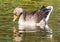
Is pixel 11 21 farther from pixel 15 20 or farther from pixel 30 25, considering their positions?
pixel 30 25

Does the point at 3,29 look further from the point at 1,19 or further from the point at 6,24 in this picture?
the point at 1,19

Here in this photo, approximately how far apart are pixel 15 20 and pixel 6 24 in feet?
1.88

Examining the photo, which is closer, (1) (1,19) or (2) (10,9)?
(1) (1,19)

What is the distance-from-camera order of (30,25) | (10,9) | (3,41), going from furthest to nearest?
(10,9), (30,25), (3,41)

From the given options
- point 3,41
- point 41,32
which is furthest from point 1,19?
point 3,41

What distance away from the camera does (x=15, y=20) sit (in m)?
13.9

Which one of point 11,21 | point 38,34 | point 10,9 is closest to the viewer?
point 38,34

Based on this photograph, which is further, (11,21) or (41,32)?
(11,21)

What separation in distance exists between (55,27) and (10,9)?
192 inches

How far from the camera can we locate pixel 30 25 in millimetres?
13148

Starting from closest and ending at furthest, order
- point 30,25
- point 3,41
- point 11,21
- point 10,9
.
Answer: point 3,41, point 30,25, point 11,21, point 10,9

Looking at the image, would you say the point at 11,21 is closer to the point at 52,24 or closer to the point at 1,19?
the point at 1,19

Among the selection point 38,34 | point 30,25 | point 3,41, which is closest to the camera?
point 3,41

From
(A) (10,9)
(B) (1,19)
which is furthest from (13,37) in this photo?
(A) (10,9)
